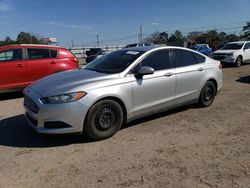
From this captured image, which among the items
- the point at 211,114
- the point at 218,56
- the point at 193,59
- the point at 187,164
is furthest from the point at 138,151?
the point at 218,56

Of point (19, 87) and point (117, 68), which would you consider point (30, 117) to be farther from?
point (19, 87)

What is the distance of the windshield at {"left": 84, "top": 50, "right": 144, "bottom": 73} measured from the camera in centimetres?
587

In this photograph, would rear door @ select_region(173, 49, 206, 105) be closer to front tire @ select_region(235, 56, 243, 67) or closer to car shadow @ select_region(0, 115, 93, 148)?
car shadow @ select_region(0, 115, 93, 148)

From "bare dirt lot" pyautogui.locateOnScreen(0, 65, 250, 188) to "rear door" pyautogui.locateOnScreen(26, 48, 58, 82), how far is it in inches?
124

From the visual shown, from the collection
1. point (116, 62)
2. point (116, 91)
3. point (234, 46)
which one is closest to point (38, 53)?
point (116, 62)

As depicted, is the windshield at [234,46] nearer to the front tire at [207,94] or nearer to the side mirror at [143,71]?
the front tire at [207,94]

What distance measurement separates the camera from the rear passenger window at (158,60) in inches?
239

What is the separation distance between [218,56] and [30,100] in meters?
15.8

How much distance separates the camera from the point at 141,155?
4645 millimetres

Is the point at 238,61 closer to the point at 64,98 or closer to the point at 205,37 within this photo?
the point at 64,98

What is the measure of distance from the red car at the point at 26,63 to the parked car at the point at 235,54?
11381 mm

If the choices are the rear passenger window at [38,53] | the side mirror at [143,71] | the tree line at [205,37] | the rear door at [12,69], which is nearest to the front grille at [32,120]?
the side mirror at [143,71]

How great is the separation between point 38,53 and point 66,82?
5.01 metres

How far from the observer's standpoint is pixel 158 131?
5.73 m
